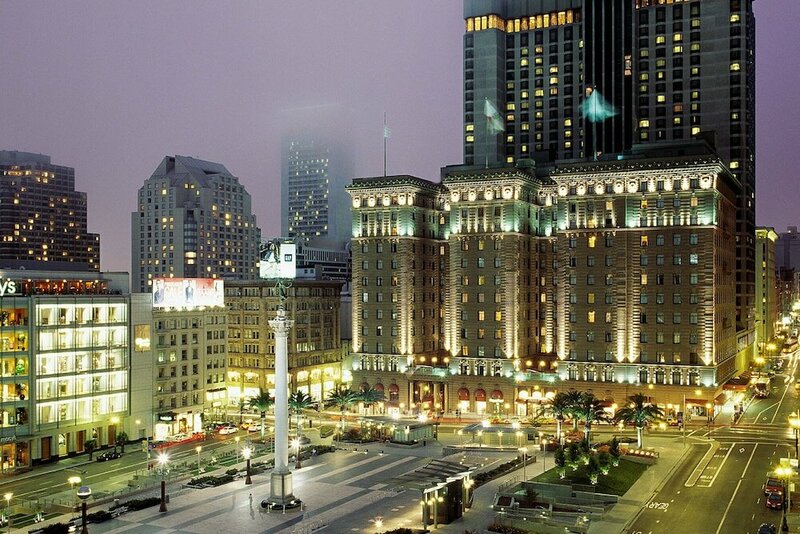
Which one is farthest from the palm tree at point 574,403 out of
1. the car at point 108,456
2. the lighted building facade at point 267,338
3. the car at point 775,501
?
the lighted building facade at point 267,338

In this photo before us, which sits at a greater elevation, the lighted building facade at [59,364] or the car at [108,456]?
the lighted building facade at [59,364]

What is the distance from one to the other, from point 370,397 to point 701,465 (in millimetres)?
56256

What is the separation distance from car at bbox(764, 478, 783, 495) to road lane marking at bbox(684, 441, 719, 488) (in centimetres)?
907

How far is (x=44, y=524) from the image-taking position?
254 ft

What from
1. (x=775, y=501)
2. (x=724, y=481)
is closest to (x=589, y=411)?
(x=724, y=481)

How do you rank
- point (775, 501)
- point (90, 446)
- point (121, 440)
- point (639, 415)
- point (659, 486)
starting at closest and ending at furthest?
point (775, 501) < point (659, 486) < point (639, 415) < point (90, 446) < point (121, 440)

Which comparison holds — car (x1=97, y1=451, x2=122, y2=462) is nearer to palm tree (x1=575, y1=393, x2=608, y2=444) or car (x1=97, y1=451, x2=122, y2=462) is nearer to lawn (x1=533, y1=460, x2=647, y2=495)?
lawn (x1=533, y1=460, x2=647, y2=495)

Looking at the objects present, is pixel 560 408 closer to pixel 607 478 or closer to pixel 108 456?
pixel 607 478

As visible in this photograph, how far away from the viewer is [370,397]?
13888cm

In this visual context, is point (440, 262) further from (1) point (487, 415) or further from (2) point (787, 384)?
(2) point (787, 384)

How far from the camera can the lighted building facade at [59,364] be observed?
106 metres

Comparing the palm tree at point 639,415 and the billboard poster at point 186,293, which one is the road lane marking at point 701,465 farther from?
the billboard poster at point 186,293

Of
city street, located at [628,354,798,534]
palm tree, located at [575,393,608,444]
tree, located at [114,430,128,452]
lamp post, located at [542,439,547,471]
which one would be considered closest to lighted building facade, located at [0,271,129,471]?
tree, located at [114,430,128,452]

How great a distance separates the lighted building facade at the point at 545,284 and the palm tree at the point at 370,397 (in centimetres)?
220
